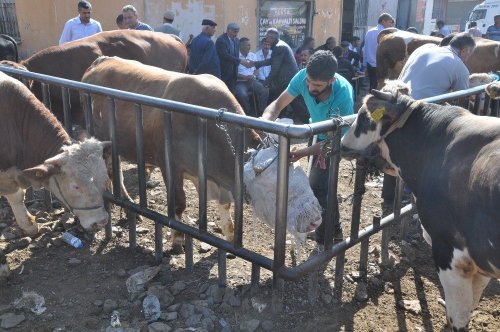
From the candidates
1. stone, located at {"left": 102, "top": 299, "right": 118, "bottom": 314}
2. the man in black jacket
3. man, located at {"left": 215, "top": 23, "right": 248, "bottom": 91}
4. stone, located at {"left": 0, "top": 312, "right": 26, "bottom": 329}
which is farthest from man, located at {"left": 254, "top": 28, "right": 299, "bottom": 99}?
stone, located at {"left": 0, "top": 312, "right": 26, "bottom": 329}

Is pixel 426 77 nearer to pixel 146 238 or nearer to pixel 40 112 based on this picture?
pixel 146 238

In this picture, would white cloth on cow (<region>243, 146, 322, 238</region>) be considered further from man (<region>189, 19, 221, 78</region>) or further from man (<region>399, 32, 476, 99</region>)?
man (<region>189, 19, 221, 78</region>)

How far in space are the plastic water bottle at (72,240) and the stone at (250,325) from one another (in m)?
1.83

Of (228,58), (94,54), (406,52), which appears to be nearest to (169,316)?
(94,54)

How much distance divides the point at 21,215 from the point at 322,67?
9.94ft

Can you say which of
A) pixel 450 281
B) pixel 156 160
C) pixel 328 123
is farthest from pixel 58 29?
pixel 450 281

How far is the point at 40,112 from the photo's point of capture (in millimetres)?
4023

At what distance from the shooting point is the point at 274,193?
3.04 metres

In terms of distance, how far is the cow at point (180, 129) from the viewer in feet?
12.1

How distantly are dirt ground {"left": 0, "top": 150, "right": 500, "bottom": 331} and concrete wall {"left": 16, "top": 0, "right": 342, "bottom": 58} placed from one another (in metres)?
7.30

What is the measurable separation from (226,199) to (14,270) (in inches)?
71.6

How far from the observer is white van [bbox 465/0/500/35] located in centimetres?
2214

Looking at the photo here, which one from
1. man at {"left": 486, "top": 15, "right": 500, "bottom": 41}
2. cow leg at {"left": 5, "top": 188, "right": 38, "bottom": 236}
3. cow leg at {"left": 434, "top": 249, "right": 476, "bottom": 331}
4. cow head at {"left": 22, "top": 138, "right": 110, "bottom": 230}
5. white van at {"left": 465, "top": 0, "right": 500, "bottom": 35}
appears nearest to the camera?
cow leg at {"left": 434, "top": 249, "right": 476, "bottom": 331}

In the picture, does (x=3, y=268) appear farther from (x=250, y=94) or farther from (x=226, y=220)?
(x=250, y=94)
